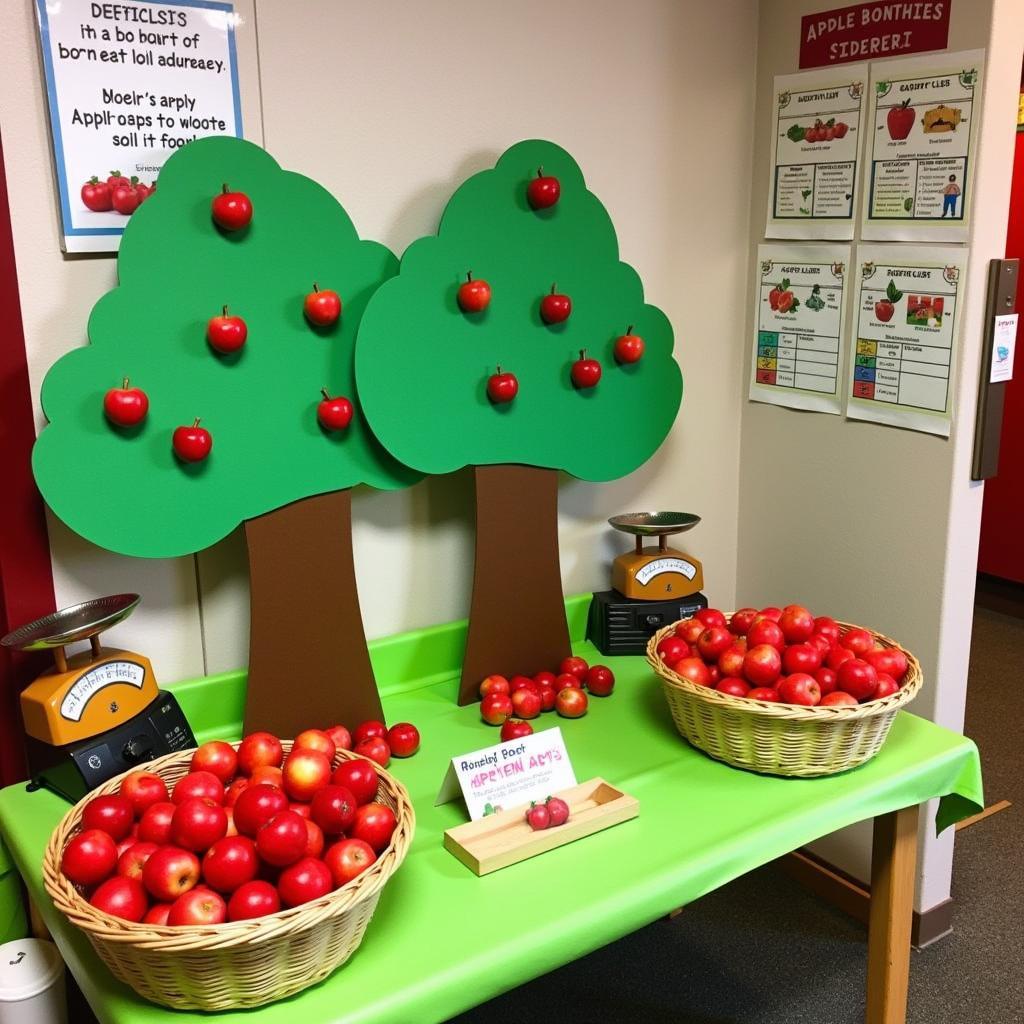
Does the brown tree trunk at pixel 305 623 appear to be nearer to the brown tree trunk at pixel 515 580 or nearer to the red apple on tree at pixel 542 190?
the brown tree trunk at pixel 515 580

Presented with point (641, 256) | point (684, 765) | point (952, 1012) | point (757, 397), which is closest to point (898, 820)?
point (684, 765)

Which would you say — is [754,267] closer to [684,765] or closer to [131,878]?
[684,765]

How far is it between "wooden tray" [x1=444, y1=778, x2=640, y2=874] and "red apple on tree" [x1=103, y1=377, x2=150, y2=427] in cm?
80

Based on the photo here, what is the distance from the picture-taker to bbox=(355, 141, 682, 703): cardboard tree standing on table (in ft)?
6.54

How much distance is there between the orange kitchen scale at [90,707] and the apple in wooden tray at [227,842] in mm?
203

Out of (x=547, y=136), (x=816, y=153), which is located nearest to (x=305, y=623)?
(x=547, y=136)

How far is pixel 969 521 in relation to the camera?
221 cm

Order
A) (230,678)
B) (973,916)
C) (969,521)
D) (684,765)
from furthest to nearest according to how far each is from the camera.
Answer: (973,916) → (969,521) → (230,678) → (684,765)

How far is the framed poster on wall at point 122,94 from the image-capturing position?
1689 mm

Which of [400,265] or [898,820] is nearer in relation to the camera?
[898,820]

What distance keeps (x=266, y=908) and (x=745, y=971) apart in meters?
1.46

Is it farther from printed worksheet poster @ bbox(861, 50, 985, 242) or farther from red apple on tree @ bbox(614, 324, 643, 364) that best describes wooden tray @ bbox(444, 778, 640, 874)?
printed worksheet poster @ bbox(861, 50, 985, 242)

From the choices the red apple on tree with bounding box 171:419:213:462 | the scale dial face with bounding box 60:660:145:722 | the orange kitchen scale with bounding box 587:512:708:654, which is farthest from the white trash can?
the orange kitchen scale with bounding box 587:512:708:654

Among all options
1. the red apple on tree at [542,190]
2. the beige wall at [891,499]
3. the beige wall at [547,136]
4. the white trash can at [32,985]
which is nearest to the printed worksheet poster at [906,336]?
the beige wall at [891,499]
